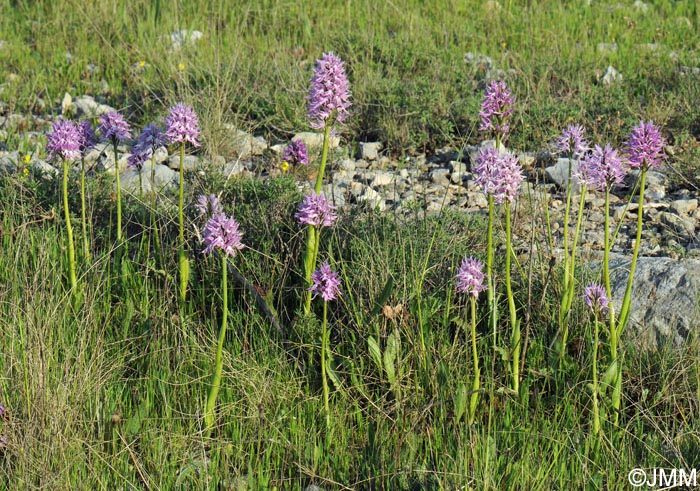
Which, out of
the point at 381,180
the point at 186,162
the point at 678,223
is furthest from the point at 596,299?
the point at 186,162

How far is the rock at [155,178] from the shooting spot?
199 inches

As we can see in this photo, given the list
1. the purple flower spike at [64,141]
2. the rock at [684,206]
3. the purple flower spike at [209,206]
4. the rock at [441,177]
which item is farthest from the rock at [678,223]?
the purple flower spike at [64,141]

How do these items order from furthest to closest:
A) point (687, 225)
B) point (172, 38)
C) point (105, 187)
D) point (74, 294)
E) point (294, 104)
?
point (172, 38) → point (294, 104) → point (105, 187) → point (687, 225) → point (74, 294)

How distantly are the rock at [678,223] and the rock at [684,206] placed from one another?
0.24ft

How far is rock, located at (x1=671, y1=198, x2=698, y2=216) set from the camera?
15.4 ft

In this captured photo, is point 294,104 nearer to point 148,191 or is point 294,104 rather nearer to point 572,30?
point 148,191

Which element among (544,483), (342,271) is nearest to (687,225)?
(342,271)

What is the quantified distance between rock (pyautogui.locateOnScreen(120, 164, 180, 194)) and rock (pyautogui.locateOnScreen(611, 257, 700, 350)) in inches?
102

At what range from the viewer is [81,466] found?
112 inches

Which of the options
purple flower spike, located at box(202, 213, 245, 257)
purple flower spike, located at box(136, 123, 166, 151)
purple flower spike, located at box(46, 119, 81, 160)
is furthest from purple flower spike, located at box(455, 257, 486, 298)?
purple flower spike, located at box(46, 119, 81, 160)

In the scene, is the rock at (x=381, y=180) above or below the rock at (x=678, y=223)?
below

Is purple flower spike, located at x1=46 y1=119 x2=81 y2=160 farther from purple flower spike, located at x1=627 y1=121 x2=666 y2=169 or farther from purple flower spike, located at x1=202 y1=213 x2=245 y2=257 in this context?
purple flower spike, located at x1=627 y1=121 x2=666 y2=169

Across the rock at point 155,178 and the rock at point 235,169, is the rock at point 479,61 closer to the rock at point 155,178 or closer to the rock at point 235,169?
the rock at point 235,169

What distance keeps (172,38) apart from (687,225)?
14.7 ft
